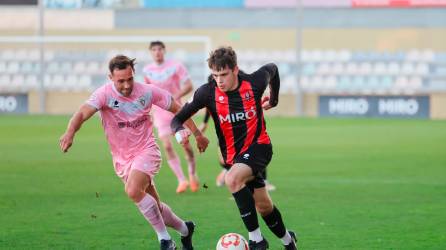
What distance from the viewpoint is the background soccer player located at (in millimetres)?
8984

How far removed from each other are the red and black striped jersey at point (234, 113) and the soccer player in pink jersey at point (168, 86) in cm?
614

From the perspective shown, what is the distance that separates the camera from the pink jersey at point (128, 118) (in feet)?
30.6

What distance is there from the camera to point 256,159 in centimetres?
906

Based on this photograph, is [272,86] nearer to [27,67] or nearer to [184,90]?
[184,90]

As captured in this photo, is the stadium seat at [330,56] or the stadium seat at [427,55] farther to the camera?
the stadium seat at [330,56]

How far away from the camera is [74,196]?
47.0 ft

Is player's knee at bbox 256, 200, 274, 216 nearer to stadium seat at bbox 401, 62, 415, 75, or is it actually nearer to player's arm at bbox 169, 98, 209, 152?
player's arm at bbox 169, 98, 209, 152

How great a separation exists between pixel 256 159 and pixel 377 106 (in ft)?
99.7

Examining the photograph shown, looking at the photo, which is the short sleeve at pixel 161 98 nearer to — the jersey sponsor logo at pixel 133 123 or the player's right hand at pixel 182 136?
the jersey sponsor logo at pixel 133 123

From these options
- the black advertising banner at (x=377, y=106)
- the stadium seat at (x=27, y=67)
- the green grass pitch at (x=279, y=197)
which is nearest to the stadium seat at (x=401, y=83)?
the black advertising banner at (x=377, y=106)

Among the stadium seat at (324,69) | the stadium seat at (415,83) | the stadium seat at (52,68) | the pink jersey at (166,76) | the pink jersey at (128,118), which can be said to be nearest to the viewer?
the pink jersey at (128,118)

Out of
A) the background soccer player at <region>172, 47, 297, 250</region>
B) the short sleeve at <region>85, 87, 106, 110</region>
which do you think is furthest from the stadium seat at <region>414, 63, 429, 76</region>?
the short sleeve at <region>85, 87, 106, 110</region>

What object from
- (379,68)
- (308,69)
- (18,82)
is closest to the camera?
(18,82)

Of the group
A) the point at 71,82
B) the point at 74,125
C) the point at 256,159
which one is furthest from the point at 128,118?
the point at 71,82
